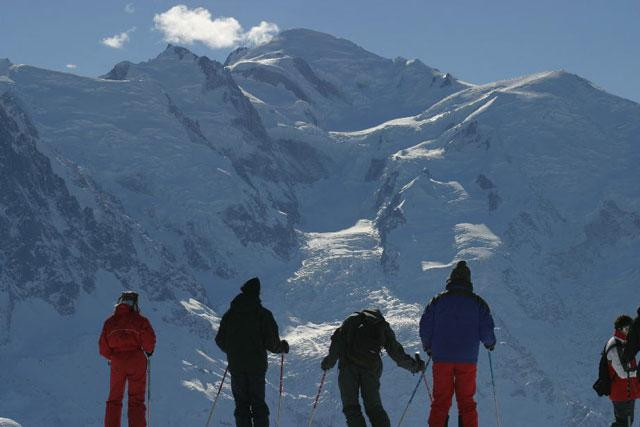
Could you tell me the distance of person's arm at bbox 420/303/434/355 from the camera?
75.4 feet

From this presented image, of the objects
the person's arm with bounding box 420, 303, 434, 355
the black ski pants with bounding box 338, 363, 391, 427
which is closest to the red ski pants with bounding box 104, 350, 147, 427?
the black ski pants with bounding box 338, 363, 391, 427

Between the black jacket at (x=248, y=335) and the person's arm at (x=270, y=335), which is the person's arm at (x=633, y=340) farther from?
the black jacket at (x=248, y=335)

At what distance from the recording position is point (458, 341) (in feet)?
74.6

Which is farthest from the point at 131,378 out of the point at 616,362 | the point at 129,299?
the point at 616,362

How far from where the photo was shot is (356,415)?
910 inches

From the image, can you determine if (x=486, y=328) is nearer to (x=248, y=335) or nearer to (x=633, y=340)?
(x=633, y=340)

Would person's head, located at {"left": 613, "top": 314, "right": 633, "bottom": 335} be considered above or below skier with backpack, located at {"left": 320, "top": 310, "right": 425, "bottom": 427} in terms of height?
above

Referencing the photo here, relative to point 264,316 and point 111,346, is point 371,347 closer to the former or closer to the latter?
point 264,316

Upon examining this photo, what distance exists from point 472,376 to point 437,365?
69 centimetres

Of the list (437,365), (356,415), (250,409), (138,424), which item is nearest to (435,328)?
(437,365)

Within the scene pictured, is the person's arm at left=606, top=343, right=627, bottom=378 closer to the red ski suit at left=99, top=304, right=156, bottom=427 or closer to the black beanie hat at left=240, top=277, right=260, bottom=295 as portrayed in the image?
the black beanie hat at left=240, top=277, right=260, bottom=295

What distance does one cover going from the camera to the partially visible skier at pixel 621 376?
23141 millimetres

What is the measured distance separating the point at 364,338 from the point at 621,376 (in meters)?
4.97

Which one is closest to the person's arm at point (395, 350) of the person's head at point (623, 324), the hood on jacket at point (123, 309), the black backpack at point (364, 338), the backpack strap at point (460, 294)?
the black backpack at point (364, 338)
